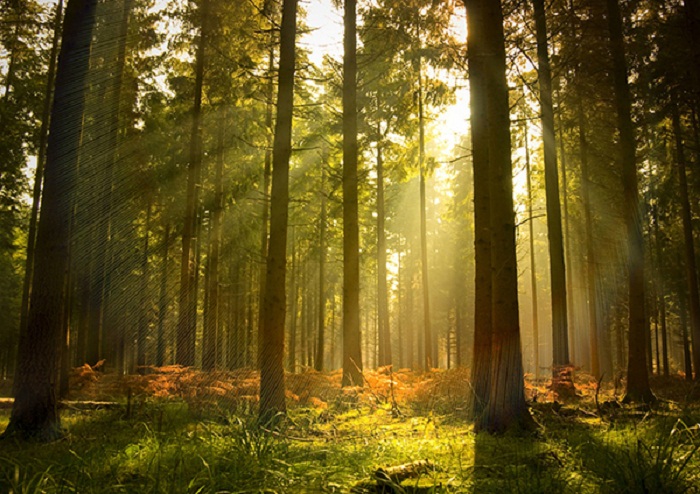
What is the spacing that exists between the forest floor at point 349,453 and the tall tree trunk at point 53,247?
1.95 ft

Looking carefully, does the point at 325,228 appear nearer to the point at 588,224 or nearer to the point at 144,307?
the point at 144,307

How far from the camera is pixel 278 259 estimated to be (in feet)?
27.2

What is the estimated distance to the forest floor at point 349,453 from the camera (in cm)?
364

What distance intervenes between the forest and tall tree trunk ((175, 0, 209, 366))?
2.9 inches

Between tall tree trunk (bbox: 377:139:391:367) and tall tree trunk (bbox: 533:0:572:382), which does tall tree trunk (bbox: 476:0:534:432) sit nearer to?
tall tree trunk (bbox: 533:0:572:382)

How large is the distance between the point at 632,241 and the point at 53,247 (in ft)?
36.8

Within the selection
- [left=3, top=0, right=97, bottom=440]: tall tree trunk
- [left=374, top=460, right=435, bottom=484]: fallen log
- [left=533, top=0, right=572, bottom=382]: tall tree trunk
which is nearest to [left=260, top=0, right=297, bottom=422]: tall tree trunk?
[left=3, top=0, right=97, bottom=440]: tall tree trunk

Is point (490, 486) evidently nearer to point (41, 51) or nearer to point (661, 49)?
point (661, 49)

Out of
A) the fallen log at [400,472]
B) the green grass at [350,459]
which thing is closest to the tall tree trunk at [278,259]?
the green grass at [350,459]

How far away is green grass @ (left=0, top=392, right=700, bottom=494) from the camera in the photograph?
11.7 feet

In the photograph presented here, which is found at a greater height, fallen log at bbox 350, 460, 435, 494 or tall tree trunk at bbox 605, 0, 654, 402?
tall tree trunk at bbox 605, 0, 654, 402

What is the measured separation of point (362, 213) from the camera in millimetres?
24031

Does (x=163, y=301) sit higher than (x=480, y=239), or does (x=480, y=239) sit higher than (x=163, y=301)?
(x=480, y=239)

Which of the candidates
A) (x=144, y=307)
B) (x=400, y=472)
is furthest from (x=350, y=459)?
(x=144, y=307)
